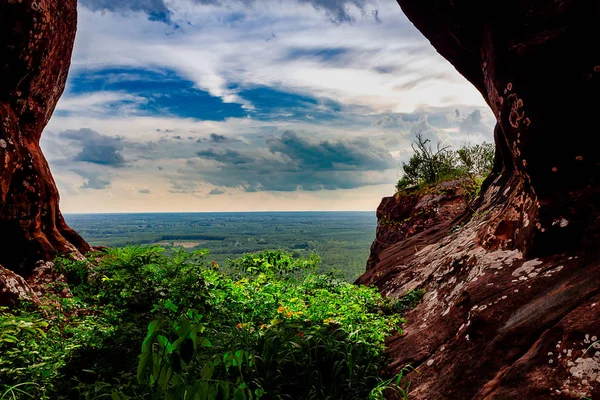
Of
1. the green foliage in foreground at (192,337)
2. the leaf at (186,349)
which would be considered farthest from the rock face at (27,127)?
the leaf at (186,349)

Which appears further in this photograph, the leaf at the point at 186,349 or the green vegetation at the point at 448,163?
the green vegetation at the point at 448,163

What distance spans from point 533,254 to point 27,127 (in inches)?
502

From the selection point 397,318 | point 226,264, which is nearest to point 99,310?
point 226,264

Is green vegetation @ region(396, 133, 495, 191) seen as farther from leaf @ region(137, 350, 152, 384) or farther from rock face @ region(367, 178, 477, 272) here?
leaf @ region(137, 350, 152, 384)

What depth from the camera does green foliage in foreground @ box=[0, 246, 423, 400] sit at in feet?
12.3

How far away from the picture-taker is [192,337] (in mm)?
1870

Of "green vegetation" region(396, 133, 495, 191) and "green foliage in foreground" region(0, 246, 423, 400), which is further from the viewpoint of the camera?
"green vegetation" region(396, 133, 495, 191)

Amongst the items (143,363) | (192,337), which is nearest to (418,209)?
(192,337)

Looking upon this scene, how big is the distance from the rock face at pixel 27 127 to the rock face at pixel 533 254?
955 cm

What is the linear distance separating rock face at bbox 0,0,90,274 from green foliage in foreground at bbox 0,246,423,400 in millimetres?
2649

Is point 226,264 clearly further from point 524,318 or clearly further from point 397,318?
point 524,318

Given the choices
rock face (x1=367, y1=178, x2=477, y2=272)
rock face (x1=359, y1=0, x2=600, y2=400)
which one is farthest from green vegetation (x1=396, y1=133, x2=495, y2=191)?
rock face (x1=359, y1=0, x2=600, y2=400)

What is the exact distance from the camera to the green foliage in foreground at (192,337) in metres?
3.74

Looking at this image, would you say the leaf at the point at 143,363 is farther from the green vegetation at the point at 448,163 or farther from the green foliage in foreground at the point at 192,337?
the green vegetation at the point at 448,163
